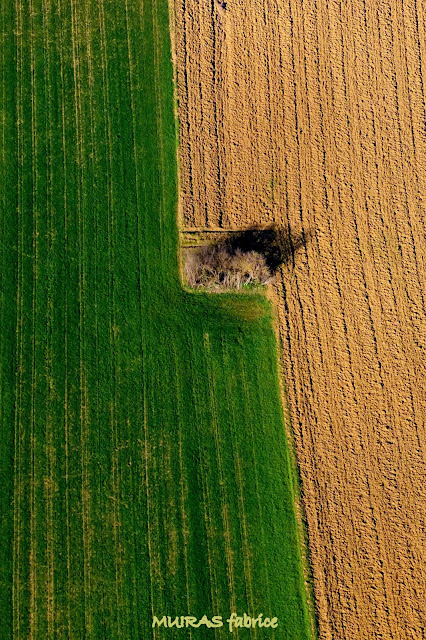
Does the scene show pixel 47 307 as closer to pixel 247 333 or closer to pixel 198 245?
pixel 198 245

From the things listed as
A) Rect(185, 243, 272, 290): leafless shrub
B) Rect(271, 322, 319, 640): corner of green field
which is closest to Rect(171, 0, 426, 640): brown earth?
Rect(271, 322, 319, 640): corner of green field

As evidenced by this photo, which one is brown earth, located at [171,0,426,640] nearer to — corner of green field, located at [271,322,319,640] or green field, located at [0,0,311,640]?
corner of green field, located at [271,322,319,640]

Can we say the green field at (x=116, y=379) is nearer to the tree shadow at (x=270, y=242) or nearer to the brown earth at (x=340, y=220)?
the brown earth at (x=340, y=220)

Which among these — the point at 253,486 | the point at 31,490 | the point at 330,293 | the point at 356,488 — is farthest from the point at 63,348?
the point at 356,488

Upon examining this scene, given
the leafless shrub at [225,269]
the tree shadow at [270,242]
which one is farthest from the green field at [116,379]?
the tree shadow at [270,242]

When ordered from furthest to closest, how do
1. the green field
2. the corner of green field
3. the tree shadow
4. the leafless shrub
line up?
the tree shadow
the leafless shrub
the corner of green field
the green field

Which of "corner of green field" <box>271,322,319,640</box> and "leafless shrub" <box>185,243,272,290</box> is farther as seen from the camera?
"leafless shrub" <box>185,243,272,290</box>
